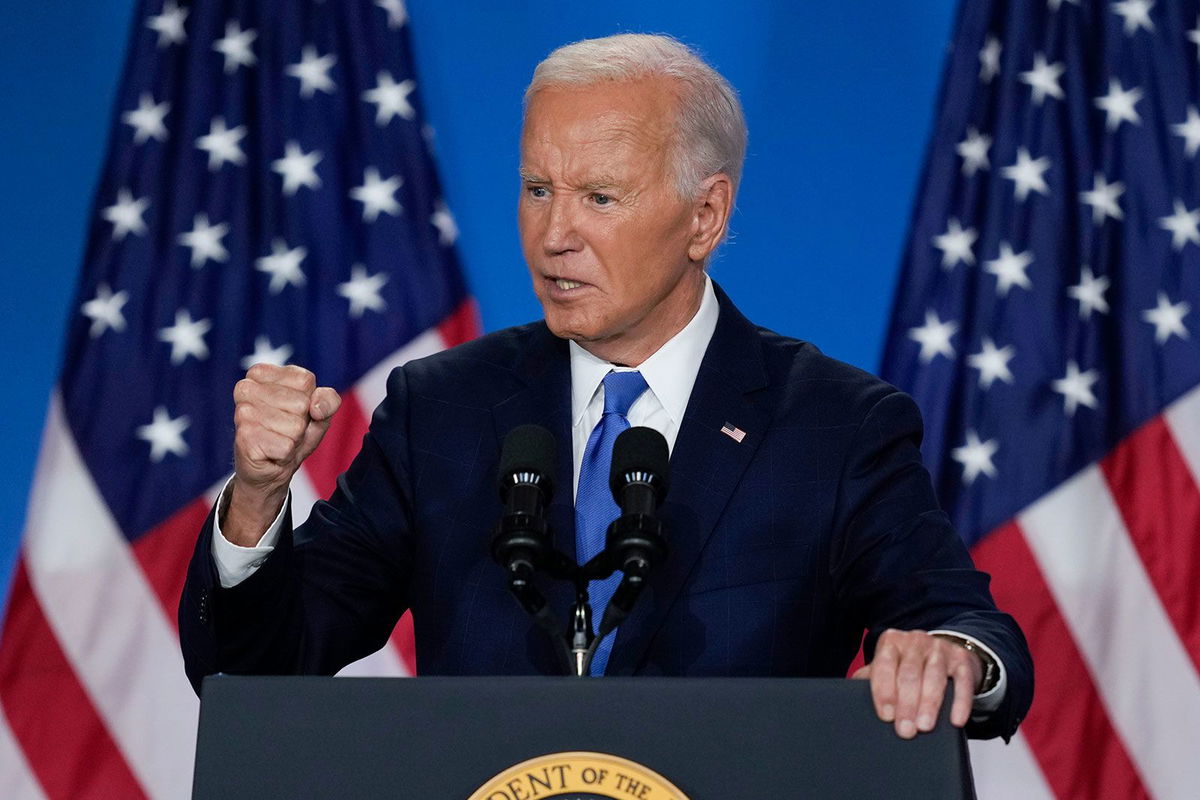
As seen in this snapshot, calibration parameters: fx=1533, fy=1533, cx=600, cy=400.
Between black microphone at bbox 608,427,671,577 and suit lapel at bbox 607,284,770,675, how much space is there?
0.37 metres

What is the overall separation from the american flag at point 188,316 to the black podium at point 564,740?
2.29 metres

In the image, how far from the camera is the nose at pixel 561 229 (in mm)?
2008

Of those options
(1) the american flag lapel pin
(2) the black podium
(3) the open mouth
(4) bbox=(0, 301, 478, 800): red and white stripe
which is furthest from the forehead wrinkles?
(4) bbox=(0, 301, 478, 800): red and white stripe

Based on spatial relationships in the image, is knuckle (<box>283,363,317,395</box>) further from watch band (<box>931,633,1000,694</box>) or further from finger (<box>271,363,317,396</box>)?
watch band (<box>931,633,1000,694</box>)

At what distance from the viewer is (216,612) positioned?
5.65 feet

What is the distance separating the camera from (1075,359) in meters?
3.49

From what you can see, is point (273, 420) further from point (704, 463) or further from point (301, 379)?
point (704, 463)

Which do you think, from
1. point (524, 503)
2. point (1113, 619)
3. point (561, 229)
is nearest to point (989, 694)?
point (524, 503)

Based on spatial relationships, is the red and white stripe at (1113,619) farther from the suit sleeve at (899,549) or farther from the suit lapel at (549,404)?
the suit lapel at (549,404)

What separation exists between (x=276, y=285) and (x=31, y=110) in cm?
83

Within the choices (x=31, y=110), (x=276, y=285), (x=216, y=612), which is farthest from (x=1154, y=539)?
(x=31, y=110)

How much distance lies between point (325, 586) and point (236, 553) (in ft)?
0.83

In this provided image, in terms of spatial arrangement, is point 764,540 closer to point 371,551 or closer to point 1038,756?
point 371,551

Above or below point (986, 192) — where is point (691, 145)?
below
